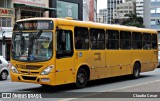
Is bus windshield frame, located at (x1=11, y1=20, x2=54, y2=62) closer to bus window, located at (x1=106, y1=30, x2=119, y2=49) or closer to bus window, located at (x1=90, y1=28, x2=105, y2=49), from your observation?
bus window, located at (x1=90, y1=28, x2=105, y2=49)

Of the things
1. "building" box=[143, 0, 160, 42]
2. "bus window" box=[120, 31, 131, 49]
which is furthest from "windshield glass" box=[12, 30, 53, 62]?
"building" box=[143, 0, 160, 42]

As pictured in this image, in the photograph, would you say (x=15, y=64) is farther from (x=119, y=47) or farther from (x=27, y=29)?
(x=119, y=47)

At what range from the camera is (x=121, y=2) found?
611 feet

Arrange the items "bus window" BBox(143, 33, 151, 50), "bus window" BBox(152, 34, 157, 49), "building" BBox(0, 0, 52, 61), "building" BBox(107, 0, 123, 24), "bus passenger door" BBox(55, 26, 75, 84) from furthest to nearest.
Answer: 1. "building" BBox(107, 0, 123, 24)
2. "building" BBox(0, 0, 52, 61)
3. "bus window" BBox(152, 34, 157, 49)
4. "bus window" BBox(143, 33, 151, 50)
5. "bus passenger door" BBox(55, 26, 75, 84)

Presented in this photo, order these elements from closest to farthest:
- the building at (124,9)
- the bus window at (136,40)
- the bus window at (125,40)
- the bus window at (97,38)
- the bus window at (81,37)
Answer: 1. the bus window at (81,37)
2. the bus window at (97,38)
3. the bus window at (125,40)
4. the bus window at (136,40)
5. the building at (124,9)

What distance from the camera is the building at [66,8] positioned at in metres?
55.7

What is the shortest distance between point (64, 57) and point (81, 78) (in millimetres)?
1526

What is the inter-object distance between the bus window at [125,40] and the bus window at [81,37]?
3282 millimetres

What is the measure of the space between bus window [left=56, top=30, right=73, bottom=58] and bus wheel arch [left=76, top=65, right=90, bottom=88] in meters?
1.06

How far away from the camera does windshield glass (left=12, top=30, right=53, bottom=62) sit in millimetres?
13820

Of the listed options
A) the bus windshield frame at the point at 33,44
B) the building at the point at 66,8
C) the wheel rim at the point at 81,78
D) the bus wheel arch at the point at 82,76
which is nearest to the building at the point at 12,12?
→ the building at the point at 66,8

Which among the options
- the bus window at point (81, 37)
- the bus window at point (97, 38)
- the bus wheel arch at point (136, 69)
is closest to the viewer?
the bus window at point (81, 37)

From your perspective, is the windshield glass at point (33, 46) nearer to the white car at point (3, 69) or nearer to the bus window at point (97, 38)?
the bus window at point (97, 38)

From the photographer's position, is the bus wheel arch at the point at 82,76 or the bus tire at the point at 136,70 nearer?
the bus wheel arch at the point at 82,76
